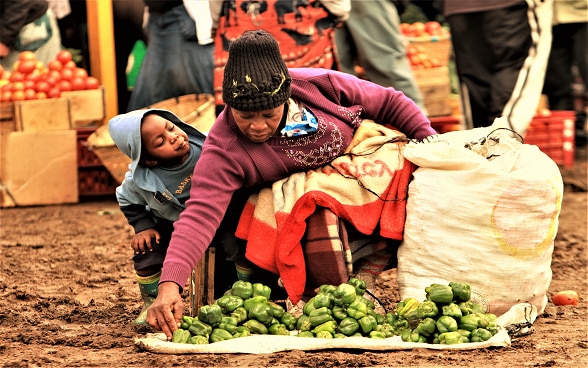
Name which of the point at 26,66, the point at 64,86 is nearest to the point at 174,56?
the point at 64,86

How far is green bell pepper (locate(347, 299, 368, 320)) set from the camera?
371 centimetres

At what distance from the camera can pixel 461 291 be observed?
3.72m

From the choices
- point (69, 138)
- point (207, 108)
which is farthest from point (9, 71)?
point (207, 108)

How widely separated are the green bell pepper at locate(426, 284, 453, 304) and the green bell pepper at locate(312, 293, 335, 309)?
0.37 m

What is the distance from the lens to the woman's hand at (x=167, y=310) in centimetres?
363

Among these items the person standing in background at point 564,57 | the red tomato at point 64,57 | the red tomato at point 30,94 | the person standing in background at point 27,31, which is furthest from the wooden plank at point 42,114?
the person standing in background at point 564,57

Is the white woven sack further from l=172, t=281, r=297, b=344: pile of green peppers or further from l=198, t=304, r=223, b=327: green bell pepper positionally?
l=198, t=304, r=223, b=327: green bell pepper

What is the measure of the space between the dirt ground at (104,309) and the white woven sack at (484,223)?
25cm

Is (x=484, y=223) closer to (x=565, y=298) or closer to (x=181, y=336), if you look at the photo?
(x=565, y=298)

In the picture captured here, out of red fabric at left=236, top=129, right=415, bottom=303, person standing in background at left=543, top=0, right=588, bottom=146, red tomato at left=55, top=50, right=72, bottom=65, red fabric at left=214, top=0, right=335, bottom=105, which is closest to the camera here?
red fabric at left=236, top=129, right=415, bottom=303

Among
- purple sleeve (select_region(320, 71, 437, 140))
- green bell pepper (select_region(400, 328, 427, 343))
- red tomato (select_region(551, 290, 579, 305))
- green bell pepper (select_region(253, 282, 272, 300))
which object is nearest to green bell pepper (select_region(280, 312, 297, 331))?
green bell pepper (select_region(253, 282, 272, 300))

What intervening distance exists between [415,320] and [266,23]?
319 centimetres

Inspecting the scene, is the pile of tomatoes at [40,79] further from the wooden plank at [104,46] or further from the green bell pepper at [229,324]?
the green bell pepper at [229,324]

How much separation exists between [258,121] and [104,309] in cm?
134
